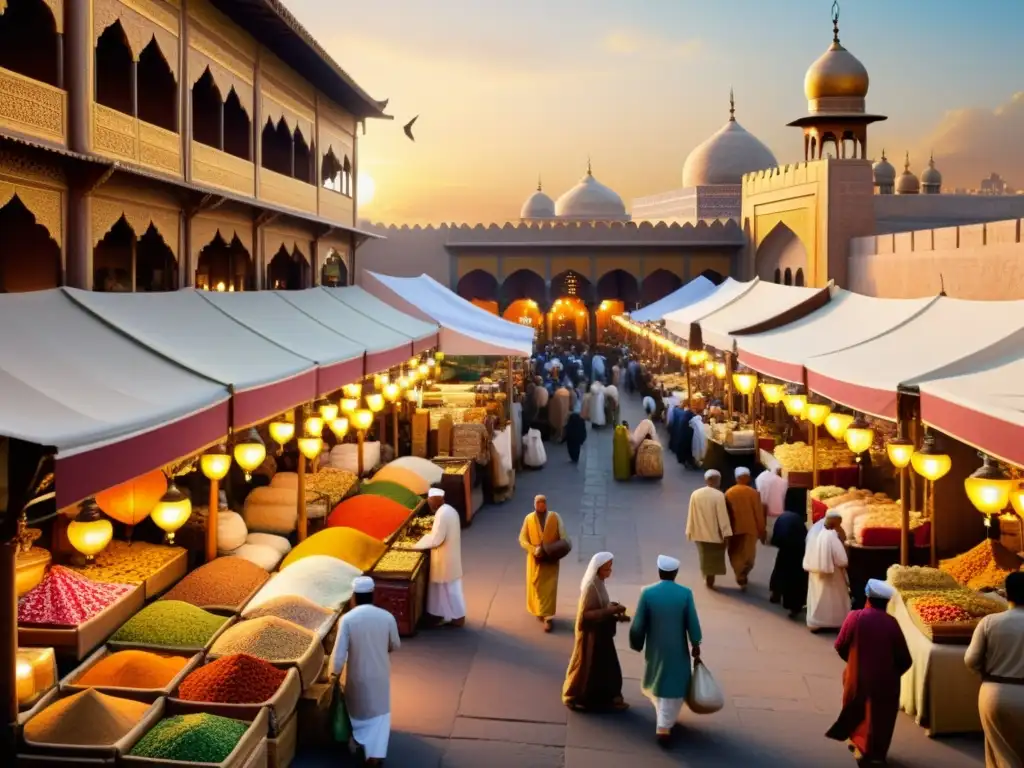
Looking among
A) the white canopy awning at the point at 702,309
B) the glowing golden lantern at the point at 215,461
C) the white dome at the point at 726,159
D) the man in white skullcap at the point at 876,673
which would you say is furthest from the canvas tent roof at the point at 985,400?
the white dome at the point at 726,159

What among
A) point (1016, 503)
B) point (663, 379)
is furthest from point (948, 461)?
point (663, 379)

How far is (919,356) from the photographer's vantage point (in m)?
8.03

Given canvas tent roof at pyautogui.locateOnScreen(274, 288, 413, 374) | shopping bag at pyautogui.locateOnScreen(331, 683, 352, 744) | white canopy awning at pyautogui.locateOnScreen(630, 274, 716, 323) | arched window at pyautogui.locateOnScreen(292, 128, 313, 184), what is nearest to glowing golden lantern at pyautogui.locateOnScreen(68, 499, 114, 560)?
shopping bag at pyautogui.locateOnScreen(331, 683, 352, 744)

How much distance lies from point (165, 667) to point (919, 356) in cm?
620

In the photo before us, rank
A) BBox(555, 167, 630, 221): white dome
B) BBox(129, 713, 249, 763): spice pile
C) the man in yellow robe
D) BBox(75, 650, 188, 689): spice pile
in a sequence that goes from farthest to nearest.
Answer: BBox(555, 167, 630, 221): white dome
the man in yellow robe
BBox(75, 650, 188, 689): spice pile
BBox(129, 713, 249, 763): spice pile

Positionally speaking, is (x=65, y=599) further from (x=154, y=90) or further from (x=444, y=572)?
(x=154, y=90)

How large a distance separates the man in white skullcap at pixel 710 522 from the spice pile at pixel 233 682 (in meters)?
4.80

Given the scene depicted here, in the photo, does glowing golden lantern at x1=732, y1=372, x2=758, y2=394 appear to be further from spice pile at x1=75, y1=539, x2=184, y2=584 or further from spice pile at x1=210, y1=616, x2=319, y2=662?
spice pile at x1=210, y1=616, x2=319, y2=662

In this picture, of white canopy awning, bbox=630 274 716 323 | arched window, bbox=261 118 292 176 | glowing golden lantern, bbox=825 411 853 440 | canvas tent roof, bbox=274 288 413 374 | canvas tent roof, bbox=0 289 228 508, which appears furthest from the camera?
white canopy awning, bbox=630 274 716 323

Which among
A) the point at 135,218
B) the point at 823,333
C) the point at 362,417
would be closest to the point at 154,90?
the point at 135,218

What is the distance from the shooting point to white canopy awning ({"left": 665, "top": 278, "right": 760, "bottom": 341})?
17.4 metres

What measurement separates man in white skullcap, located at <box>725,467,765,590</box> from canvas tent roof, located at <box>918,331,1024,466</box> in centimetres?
276

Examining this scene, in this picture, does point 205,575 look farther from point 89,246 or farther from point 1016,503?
point 1016,503

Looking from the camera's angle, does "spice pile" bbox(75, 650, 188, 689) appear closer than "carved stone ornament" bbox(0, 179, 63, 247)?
Yes
